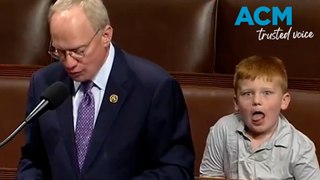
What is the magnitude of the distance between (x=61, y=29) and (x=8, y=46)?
2.31ft

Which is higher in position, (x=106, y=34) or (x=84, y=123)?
(x=106, y=34)

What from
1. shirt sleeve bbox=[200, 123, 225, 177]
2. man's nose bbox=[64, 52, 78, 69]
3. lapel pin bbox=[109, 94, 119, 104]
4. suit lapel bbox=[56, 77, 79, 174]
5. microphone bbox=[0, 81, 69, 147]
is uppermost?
man's nose bbox=[64, 52, 78, 69]

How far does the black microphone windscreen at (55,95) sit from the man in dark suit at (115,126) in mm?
113

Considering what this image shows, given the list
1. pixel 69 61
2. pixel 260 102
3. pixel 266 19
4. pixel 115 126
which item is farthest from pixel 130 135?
pixel 266 19

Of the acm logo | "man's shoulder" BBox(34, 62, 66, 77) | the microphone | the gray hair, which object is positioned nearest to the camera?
the microphone

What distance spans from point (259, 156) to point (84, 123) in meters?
0.36

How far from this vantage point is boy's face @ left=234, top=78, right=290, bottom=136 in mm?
1154

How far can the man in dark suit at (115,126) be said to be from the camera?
974mm

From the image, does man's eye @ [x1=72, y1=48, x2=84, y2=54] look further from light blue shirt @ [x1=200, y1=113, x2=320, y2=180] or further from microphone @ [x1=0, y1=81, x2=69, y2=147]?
light blue shirt @ [x1=200, y1=113, x2=320, y2=180]

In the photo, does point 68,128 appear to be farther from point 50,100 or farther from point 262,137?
point 262,137

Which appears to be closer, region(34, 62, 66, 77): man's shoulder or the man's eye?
the man's eye

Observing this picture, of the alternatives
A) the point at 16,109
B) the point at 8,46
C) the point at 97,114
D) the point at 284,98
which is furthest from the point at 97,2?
the point at 8,46

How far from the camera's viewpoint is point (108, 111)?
3.21ft

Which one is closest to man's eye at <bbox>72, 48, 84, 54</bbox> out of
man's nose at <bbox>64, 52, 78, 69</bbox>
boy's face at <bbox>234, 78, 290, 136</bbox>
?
man's nose at <bbox>64, 52, 78, 69</bbox>
